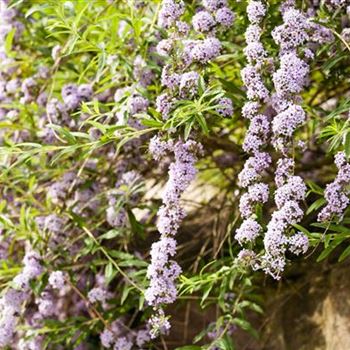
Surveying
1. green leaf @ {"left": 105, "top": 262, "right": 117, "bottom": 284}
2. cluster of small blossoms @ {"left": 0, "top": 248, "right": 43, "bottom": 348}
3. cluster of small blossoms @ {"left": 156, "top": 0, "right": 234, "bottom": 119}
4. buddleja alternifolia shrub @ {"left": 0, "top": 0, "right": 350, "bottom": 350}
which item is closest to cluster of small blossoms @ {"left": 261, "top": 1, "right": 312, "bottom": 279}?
buddleja alternifolia shrub @ {"left": 0, "top": 0, "right": 350, "bottom": 350}

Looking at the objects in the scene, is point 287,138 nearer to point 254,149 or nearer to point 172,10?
point 254,149

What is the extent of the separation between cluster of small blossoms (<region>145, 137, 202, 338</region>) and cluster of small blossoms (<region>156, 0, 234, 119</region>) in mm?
85

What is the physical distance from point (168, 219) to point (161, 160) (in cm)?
30

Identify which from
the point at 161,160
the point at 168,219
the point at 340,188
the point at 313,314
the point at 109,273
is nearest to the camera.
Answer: the point at 340,188

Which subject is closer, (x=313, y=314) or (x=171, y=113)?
(x=171, y=113)

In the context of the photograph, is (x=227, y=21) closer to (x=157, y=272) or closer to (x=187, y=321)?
(x=157, y=272)

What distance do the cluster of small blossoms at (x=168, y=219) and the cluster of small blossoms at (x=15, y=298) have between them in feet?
2.03

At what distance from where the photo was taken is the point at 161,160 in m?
1.98

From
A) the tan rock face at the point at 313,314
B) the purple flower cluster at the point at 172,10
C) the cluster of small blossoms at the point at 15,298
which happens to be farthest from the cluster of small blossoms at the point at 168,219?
the tan rock face at the point at 313,314

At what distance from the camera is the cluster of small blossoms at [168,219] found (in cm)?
170

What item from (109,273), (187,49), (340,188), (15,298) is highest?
(187,49)

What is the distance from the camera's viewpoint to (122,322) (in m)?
2.42

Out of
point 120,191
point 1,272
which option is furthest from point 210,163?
point 1,272

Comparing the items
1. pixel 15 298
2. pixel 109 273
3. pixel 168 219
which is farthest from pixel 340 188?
pixel 15 298
